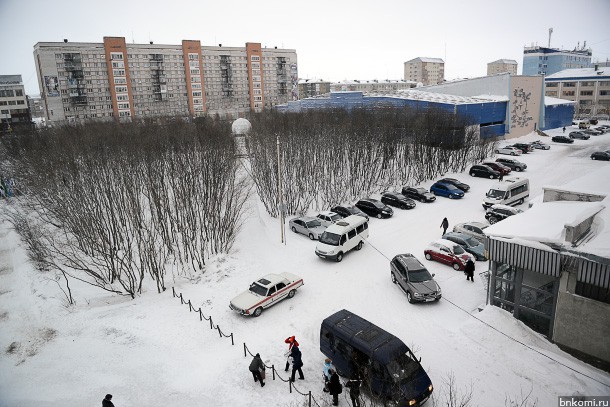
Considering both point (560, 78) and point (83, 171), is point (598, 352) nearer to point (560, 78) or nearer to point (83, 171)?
point (83, 171)

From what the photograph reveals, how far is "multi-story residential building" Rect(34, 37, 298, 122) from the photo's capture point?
2650 inches

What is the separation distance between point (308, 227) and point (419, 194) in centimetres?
1239

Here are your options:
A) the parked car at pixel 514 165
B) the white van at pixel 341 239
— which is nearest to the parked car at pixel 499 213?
the white van at pixel 341 239

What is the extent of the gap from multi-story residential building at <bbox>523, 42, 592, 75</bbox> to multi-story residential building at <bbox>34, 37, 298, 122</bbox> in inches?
3982

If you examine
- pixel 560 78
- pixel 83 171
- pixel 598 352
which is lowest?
pixel 598 352

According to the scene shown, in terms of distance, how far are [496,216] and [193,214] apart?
21111 millimetres

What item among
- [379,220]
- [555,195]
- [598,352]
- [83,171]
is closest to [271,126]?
[379,220]

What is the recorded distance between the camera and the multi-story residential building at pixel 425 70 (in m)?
162

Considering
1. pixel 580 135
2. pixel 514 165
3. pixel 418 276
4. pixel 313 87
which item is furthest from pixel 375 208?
pixel 313 87

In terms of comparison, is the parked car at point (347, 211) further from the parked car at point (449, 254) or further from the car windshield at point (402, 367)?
the car windshield at point (402, 367)

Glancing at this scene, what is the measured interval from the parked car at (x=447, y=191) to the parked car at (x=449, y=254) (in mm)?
13941


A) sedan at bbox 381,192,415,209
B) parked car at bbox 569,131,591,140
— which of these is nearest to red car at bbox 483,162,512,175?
sedan at bbox 381,192,415,209

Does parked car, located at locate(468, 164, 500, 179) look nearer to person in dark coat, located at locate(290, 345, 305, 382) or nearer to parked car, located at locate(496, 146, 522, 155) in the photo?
parked car, located at locate(496, 146, 522, 155)

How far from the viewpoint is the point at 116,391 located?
41.8 ft
